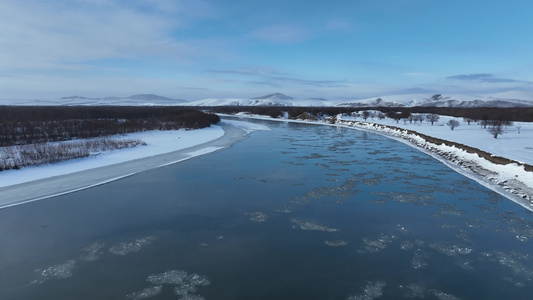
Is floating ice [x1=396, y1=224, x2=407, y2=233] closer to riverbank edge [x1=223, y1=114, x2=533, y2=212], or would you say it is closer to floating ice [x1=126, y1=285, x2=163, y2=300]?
riverbank edge [x1=223, y1=114, x2=533, y2=212]

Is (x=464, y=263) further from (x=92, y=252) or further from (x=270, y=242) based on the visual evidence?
(x=92, y=252)

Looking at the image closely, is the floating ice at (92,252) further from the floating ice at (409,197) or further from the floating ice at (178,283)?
the floating ice at (409,197)

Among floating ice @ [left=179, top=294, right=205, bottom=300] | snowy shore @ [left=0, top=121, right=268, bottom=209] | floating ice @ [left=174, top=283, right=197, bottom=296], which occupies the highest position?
floating ice @ [left=174, top=283, right=197, bottom=296]

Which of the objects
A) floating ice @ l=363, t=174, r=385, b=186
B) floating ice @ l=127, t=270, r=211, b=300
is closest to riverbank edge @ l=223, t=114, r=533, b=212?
floating ice @ l=363, t=174, r=385, b=186

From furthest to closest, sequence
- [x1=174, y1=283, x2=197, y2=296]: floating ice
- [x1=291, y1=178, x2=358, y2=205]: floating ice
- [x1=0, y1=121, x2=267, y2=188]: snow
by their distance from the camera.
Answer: [x1=0, y1=121, x2=267, y2=188]: snow, [x1=291, y1=178, x2=358, y2=205]: floating ice, [x1=174, y1=283, x2=197, y2=296]: floating ice

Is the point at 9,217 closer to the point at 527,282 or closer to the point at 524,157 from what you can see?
the point at 527,282

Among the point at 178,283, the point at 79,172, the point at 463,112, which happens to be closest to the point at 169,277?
the point at 178,283

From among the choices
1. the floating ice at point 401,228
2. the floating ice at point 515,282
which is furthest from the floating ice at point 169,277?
the floating ice at point 515,282

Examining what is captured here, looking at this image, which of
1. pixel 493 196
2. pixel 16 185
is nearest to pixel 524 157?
pixel 493 196

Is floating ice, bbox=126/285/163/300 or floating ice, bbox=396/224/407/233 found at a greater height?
floating ice, bbox=396/224/407/233
